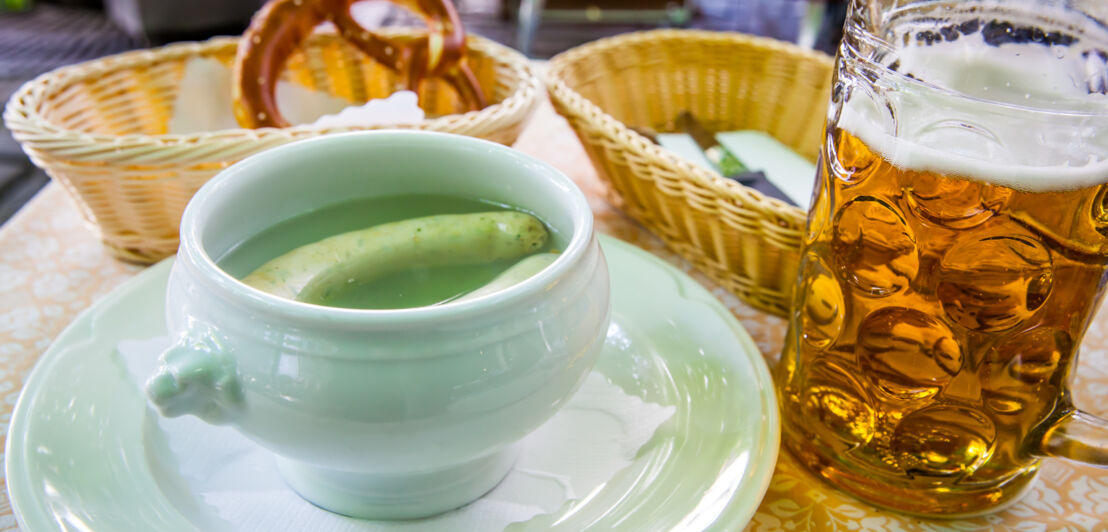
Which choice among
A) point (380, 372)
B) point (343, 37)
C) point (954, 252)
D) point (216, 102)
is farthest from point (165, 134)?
point (954, 252)

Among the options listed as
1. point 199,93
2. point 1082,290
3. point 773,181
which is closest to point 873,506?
point 1082,290

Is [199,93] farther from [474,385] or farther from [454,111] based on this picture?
[474,385]

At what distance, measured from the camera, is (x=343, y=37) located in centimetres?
83

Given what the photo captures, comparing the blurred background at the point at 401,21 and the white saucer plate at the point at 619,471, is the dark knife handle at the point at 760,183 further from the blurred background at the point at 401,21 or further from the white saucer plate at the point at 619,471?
the blurred background at the point at 401,21

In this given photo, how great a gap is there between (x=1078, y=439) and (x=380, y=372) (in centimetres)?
34

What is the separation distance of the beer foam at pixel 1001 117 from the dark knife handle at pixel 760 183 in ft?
0.81

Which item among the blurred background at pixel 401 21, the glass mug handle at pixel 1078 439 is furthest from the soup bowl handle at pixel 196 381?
the blurred background at pixel 401 21

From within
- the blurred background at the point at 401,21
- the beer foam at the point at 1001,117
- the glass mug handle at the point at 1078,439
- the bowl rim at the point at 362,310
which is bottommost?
the blurred background at the point at 401,21

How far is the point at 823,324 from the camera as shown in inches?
17.9

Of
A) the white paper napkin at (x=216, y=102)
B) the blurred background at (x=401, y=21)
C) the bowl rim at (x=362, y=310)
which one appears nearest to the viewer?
the bowl rim at (x=362, y=310)

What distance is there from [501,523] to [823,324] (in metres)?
0.21

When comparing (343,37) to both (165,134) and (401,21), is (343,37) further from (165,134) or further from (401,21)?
(401,21)

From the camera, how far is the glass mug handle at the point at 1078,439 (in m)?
0.40

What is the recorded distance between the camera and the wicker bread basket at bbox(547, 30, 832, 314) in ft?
1.88
